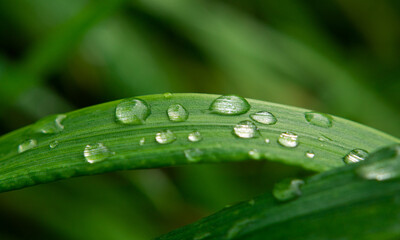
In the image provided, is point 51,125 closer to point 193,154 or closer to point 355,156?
point 193,154

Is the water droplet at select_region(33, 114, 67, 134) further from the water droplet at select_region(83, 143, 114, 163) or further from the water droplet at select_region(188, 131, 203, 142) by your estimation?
the water droplet at select_region(188, 131, 203, 142)

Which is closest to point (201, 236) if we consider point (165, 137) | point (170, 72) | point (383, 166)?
point (165, 137)

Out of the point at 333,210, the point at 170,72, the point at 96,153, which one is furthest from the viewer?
the point at 170,72

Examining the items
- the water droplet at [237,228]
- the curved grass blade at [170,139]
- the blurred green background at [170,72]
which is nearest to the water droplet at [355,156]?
the curved grass blade at [170,139]

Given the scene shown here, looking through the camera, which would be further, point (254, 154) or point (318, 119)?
point (318, 119)

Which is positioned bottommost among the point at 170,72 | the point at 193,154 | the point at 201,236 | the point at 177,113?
the point at 201,236

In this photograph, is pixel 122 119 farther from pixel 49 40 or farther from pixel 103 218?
pixel 103 218
